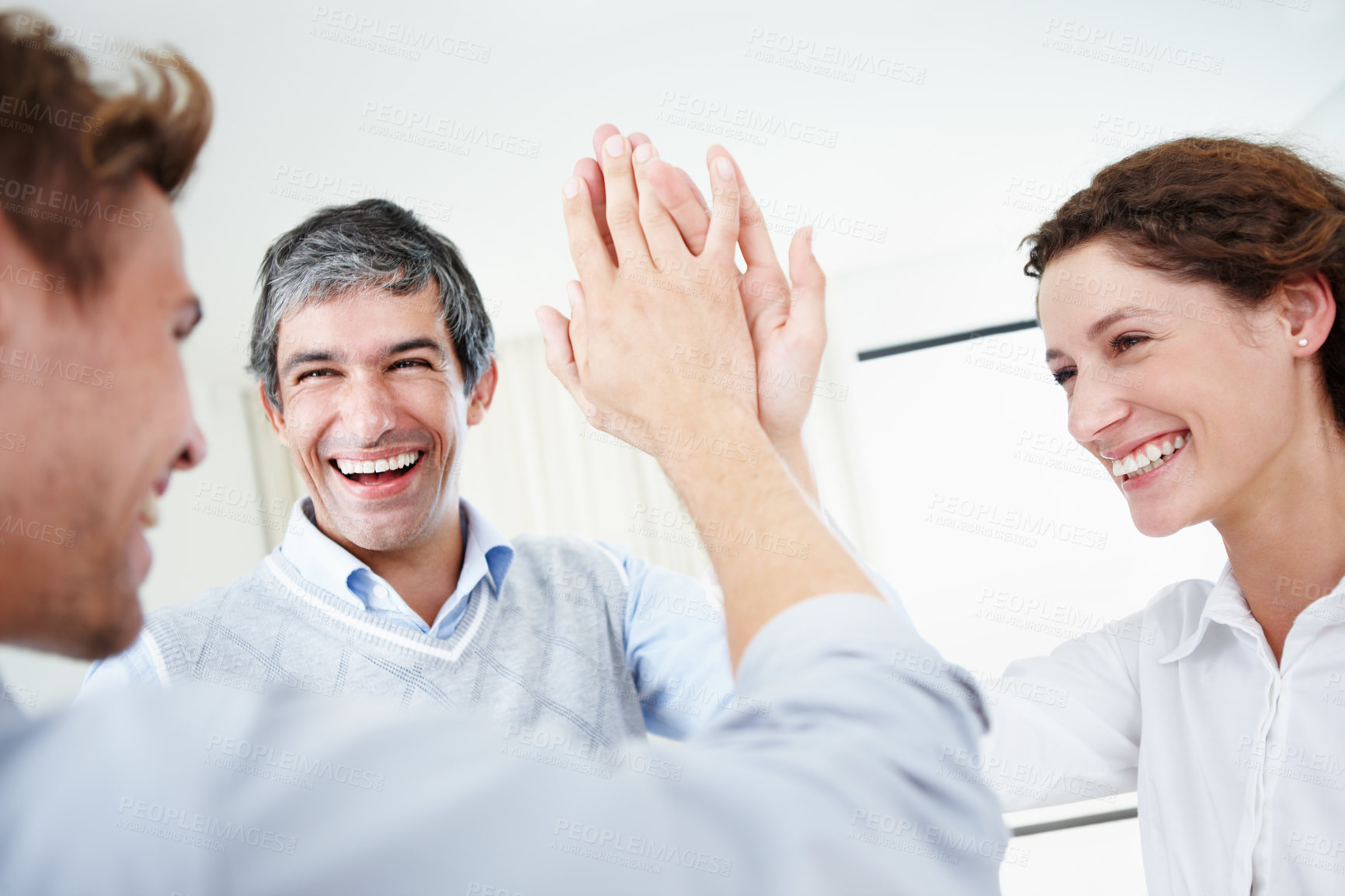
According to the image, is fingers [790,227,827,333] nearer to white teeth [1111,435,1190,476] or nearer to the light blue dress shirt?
the light blue dress shirt

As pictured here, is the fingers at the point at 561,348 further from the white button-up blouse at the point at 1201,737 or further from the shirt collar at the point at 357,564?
the white button-up blouse at the point at 1201,737

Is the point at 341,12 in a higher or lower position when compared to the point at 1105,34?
lower

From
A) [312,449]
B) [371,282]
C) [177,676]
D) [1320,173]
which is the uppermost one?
[1320,173]

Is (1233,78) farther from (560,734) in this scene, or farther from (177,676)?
(177,676)

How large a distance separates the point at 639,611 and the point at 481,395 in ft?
1.90

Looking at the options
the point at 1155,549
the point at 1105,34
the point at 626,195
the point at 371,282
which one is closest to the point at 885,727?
the point at 626,195

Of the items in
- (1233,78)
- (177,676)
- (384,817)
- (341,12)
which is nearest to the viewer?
(384,817)

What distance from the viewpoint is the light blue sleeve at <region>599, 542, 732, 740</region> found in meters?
1.09

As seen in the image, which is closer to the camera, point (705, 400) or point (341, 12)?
point (705, 400)

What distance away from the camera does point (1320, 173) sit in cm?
130

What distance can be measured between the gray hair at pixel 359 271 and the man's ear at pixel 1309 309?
126cm

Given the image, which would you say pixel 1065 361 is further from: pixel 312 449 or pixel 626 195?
pixel 312 449

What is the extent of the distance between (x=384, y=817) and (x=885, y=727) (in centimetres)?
24

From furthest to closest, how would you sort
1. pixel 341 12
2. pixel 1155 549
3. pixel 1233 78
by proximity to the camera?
pixel 1155 549 < pixel 1233 78 < pixel 341 12
